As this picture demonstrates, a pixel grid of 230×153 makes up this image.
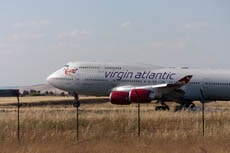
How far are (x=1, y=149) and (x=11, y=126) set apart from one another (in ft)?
25.4

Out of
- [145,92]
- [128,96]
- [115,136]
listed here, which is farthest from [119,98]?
[115,136]

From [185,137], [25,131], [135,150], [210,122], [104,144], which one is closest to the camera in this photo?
[135,150]

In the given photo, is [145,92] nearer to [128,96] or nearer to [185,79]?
[128,96]

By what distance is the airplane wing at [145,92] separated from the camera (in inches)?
1654

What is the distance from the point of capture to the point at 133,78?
4800 cm

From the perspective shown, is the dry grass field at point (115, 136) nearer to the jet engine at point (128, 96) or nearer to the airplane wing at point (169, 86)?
the jet engine at point (128, 96)

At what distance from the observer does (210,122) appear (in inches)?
1008

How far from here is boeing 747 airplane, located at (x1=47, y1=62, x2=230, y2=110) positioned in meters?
45.9

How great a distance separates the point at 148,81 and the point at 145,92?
526cm

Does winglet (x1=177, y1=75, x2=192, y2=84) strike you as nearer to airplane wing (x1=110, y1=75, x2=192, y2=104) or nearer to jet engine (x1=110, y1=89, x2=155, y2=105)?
airplane wing (x1=110, y1=75, x2=192, y2=104)

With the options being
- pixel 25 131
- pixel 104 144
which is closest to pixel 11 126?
pixel 25 131

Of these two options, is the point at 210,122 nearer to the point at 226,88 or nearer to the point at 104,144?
the point at 104,144

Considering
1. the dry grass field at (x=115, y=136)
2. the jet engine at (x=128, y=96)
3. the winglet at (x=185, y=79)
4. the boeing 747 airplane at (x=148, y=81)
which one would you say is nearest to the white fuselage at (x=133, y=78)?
the boeing 747 airplane at (x=148, y=81)

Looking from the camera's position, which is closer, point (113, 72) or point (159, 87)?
point (159, 87)
